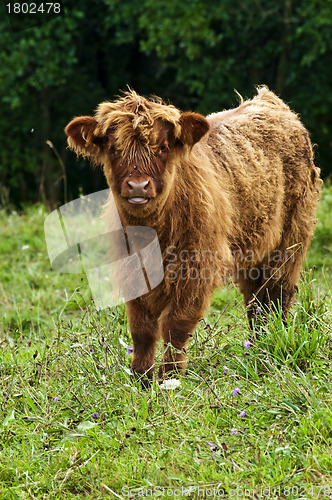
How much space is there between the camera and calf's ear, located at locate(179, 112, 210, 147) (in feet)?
11.7

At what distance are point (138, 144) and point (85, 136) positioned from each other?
1.36 feet

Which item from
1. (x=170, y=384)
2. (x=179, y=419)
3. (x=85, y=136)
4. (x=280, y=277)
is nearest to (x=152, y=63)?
(x=280, y=277)

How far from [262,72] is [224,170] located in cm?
1193

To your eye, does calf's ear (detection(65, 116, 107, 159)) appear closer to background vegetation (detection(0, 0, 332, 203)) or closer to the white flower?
the white flower

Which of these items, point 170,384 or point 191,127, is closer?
point 170,384

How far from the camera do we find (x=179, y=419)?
301 cm

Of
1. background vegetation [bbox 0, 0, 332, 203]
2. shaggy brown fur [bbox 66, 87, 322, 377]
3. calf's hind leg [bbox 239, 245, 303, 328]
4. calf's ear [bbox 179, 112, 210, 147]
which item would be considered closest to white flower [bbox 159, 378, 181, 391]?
shaggy brown fur [bbox 66, 87, 322, 377]

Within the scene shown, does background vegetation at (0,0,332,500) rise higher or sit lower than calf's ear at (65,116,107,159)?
lower

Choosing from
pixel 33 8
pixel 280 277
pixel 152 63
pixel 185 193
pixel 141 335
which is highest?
pixel 33 8

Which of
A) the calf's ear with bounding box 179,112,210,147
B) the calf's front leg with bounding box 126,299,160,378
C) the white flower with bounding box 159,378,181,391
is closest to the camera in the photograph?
the white flower with bounding box 159,378,181,391

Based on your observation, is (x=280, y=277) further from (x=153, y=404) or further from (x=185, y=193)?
(x=153, y=404)

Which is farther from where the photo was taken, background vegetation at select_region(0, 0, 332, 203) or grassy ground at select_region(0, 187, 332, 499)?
background vegetation at select_region(0, 0, 332, 203)

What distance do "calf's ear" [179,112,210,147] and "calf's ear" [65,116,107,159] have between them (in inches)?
18.3

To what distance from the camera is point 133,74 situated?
56.3ft
